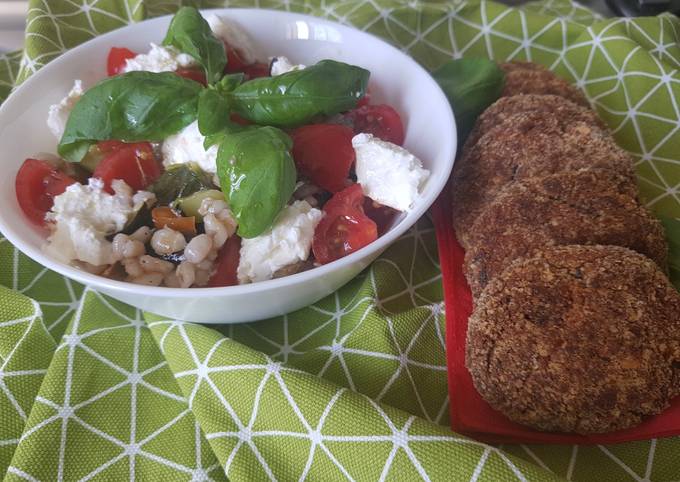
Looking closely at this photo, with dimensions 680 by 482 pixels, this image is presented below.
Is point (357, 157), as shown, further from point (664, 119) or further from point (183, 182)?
point (664, 119)

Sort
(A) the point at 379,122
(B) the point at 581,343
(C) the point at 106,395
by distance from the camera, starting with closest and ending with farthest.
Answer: (B) the point at 581,343
(C) the point at 106,395
(A) the point at 379,122

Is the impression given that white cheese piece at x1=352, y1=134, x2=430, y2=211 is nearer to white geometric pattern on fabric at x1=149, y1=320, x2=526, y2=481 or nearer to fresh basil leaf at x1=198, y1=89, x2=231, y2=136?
fresh basil leaf at x1=198, y1=89, x2=231, y2=136

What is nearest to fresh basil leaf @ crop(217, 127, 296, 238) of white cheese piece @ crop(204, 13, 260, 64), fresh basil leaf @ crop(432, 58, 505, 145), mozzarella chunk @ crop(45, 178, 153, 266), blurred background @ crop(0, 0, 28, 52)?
mozzarella chunk @ crop(45, 178, 153, 266)

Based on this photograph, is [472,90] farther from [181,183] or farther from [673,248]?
[181,183]

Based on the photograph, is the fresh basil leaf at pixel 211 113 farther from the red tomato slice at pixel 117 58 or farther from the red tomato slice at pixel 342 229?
the red tomato slice at pixel 117 58

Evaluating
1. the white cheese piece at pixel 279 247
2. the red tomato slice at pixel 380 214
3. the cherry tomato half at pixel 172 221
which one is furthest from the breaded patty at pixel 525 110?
the cherry tomato half at pixel 172 221

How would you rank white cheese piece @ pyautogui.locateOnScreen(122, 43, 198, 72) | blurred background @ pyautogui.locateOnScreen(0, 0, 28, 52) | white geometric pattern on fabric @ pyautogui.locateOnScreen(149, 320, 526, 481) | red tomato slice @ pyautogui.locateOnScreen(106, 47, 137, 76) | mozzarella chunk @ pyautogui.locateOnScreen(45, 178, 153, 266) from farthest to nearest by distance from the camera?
blurred background @ pyautogui.locateOnScreen(0, 0, 28, 52) → red tomato slice @ pyautogui.locateOnScreen(106, 47, 137, 76) → white cheese piece @ pyautogui.locateOnScreen(122, 43, 198, 72) → mozzarella chunk @ pyautogui.locateOnScreen(45, 178, 153, 266) → white geometric pattern on fabric @ pyautogui.locateOnScreen(149, 320, 526, 481)

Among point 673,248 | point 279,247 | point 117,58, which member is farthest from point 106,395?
point 673,248
